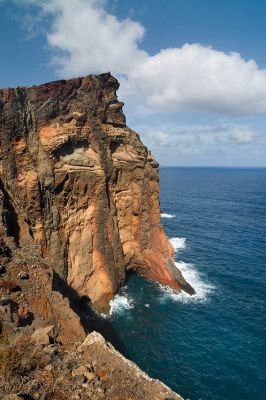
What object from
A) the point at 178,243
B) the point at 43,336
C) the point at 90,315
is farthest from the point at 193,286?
the point at 43,336

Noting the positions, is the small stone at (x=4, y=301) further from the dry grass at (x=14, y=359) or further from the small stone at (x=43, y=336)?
the dry grass at (x=14, y=359)

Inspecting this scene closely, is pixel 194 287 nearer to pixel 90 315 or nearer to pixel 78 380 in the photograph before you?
pixel 90 315

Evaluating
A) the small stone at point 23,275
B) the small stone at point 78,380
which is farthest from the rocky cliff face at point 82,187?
the small stone at point 78,380

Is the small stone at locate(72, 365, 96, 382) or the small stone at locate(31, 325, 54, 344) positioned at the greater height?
the small stone at locate(31, 325, 54, 344)

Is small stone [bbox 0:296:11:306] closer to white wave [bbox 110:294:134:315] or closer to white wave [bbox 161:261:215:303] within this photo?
white wave [bbox 110:294:134:315]

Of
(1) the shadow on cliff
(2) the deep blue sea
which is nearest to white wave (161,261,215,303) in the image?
(2) the deep blue sea

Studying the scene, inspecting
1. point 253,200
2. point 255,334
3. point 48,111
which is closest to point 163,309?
point 255,334
